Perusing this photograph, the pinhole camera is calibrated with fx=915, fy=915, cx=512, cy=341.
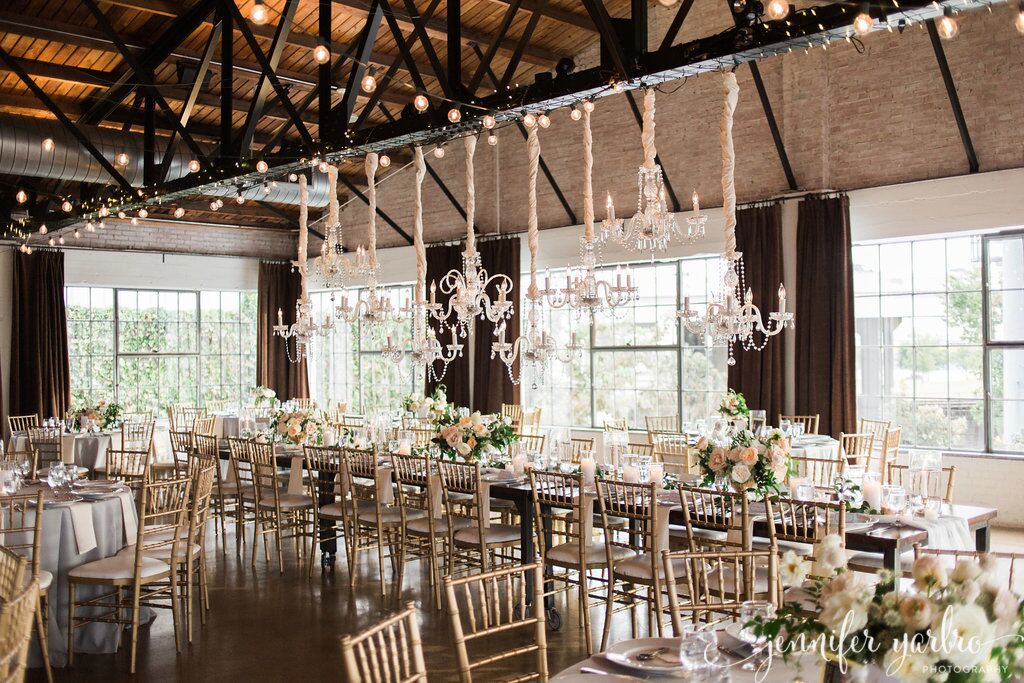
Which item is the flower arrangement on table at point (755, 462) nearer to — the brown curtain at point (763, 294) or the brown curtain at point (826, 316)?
the brown curtain at point (826, 316)

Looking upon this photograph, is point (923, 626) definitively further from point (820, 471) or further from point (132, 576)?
point (820, 471)

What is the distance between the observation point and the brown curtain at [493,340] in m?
13.5

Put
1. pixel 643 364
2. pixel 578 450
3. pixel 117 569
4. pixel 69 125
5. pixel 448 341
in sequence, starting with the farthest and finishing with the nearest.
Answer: pixel 448 341 → pixel 643 364 → pixel 69 125 → pixel 578 450 → pixel 117 569

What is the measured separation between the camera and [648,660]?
10.0ft

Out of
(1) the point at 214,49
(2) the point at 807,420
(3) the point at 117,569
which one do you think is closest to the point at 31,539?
(3) the point at 117,569

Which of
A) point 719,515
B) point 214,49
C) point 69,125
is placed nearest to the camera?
point 719,515

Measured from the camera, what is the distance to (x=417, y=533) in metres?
7.08

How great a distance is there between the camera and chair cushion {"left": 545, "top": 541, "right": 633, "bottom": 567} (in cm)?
595

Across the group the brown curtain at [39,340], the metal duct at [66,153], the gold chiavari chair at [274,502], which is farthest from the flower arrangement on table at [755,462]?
the brown curtain at [39,340]

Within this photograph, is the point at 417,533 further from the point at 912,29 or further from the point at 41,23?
the point at 912,29

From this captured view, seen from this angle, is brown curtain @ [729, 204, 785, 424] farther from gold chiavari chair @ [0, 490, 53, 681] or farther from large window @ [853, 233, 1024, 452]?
gold chiavari chair @ [0, 490, 53, 681]

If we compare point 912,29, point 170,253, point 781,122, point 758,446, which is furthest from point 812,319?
point 170,253

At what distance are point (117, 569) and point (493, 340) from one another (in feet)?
27.4

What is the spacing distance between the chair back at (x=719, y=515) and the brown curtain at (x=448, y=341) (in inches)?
330
